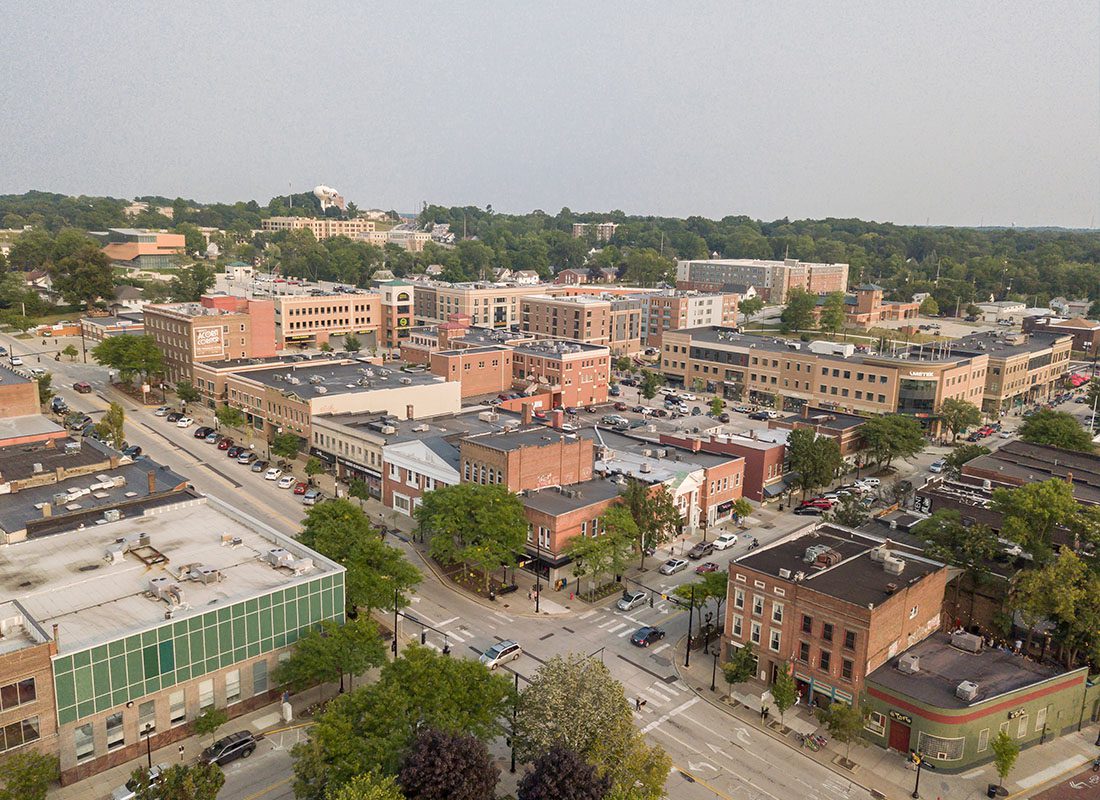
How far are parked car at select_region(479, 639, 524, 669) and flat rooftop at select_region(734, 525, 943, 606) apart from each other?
12985mm

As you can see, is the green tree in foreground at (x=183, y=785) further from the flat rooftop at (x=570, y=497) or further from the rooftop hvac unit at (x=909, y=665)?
the rooftop hvac unit at (x=909, y=665)

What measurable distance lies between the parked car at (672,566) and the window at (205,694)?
30.4 metres

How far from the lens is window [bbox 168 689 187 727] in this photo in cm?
3519

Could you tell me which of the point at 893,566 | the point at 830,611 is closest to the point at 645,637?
the point at 830,611

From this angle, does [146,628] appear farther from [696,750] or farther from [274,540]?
[696,750]

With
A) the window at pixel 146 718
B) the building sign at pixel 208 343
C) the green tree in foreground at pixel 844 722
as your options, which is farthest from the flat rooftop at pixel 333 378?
the green tree in foreground at pixel 844 722

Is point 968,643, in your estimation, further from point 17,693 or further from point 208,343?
point 208,343

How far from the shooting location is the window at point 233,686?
37.0 meters

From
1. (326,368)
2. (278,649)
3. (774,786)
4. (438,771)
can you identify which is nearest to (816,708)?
(774,786)

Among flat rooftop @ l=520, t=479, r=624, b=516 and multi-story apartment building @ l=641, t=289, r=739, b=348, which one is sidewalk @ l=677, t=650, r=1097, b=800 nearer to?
flat rooftop @ l=520, t=479, r=624, b=516

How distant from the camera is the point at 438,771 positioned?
89.9 ft

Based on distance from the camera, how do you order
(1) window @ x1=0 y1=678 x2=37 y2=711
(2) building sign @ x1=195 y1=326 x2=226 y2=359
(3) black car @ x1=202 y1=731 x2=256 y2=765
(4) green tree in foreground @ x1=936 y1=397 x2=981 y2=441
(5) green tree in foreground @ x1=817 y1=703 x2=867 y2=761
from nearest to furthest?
(1) window @ x1=0 y1=678 x2=37 y2=711
(3) black car @ x1=202 y1=731 x2=256 y2=765
(5) green tree in foreground @ x1=817 y1=703 x2=867 y2=761
(4) green tree in foreground @ x1=936 y1=397 x2=981 y2=441
(2) building sign @ x1=195 y1=326 x2=226 y2=359

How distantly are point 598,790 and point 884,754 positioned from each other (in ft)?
57.6

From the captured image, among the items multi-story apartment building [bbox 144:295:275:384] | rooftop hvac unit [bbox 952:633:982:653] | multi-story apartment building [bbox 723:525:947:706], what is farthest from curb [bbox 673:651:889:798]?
multi-story apartment building [bbox 144:295:275:384]
